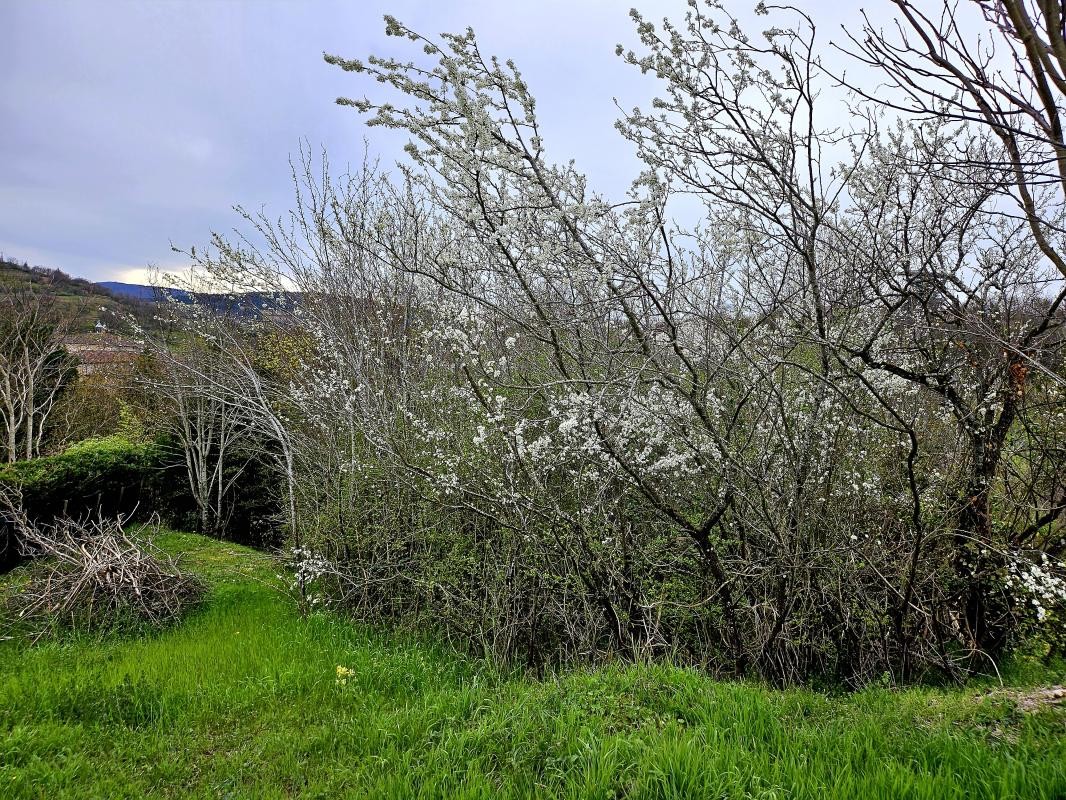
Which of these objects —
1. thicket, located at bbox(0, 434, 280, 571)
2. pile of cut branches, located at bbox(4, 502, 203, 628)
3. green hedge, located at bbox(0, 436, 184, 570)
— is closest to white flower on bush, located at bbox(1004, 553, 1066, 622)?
pile of cut branches, located at bbox(4, 502, 203, 628)

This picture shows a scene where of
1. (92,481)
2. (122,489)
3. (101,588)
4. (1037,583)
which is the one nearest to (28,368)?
(122,489)

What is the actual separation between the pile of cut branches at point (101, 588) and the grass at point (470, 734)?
33.8 inches

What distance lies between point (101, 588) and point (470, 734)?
16.4 ft

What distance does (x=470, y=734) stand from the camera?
301cm

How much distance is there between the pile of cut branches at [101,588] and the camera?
5.61 meters

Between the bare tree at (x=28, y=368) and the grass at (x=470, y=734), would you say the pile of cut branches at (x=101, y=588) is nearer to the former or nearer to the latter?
the grass at (x=470, y=734)

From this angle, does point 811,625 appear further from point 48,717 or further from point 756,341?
point 48,717

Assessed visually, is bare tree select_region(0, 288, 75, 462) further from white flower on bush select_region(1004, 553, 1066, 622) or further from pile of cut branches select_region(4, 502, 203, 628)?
white flower on bush select_region(1004, 553, 1066, 622)

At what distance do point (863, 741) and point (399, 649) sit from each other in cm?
375

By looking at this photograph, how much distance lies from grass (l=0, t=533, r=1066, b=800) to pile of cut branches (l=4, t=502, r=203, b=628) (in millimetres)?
857

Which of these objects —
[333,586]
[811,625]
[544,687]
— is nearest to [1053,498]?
[811,625]

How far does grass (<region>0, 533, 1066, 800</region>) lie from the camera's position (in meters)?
2.40

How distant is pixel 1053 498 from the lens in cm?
451

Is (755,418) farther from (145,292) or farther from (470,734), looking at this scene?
(145,292)
